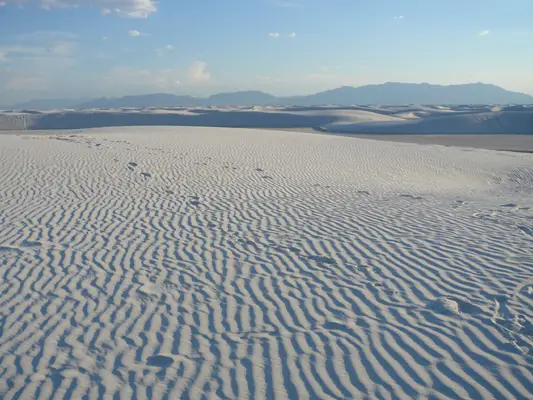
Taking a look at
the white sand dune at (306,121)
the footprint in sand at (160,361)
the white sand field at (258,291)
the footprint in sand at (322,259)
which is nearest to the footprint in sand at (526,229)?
the white sand field at (258,291)

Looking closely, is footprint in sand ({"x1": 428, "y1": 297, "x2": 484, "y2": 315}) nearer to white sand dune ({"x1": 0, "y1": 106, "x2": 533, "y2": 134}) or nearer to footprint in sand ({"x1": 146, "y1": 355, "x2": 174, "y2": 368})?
footprint in sand ({"x1": 146, "y1": 355, "x2": 174, "y2": 368})

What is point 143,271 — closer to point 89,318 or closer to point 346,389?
point 89,318

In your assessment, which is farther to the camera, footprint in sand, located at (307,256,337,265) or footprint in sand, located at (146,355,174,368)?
footprint in sand, located at (307,256,337,265)

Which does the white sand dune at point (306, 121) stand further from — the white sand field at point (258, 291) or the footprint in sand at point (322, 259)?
the footprint in sand at point (322, 259)

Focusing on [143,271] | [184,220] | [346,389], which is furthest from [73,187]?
[346,389]

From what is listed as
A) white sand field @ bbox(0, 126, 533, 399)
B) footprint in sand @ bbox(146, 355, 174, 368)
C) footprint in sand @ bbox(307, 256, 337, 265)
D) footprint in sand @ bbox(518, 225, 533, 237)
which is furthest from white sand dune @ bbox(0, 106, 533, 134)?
footprint in sand @ bbox(146, 355, 174, 368)

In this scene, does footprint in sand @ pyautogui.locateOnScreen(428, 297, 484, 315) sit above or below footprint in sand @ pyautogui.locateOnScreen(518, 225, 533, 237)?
below

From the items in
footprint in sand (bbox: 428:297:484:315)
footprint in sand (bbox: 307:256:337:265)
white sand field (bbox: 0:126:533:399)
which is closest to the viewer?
white sand field (bbox: 0:126:533:399)

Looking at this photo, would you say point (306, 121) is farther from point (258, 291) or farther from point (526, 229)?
point (258, 291)
